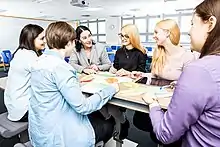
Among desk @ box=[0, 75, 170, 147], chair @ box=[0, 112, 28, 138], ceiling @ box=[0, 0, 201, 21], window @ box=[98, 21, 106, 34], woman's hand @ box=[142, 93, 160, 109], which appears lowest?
chair @ box=[0, 112, 28, 138]

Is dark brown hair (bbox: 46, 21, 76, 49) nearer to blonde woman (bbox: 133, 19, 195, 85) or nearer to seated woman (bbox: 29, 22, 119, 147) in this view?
seated woman (bbox: 29, 22, 119, 147)

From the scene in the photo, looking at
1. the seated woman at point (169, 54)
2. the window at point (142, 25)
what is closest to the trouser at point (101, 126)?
the seated woman at point (169, 54)

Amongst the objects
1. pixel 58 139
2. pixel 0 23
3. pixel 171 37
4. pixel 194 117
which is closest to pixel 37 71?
pixel 58 139

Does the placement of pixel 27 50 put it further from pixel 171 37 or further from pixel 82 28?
pixel 171 37

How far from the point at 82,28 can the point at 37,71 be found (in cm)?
134

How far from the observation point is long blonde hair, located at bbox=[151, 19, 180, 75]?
1.81 meters

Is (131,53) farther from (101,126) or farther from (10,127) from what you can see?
(10,127)

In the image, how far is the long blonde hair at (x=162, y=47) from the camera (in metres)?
1.81

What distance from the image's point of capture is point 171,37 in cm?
183

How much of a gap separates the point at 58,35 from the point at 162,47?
42.7 inches

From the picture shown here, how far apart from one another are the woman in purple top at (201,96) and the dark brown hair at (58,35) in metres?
0.79

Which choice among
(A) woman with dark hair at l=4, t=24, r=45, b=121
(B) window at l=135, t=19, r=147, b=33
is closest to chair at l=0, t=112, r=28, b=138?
(A) woman with dark hair at l=4, t=24, r=45, b=121

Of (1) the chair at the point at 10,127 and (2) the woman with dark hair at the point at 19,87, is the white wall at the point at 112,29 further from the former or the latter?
(1) the chair at the point at 10,127

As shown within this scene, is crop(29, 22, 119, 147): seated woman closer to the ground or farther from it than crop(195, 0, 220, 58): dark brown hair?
closer to the ground
